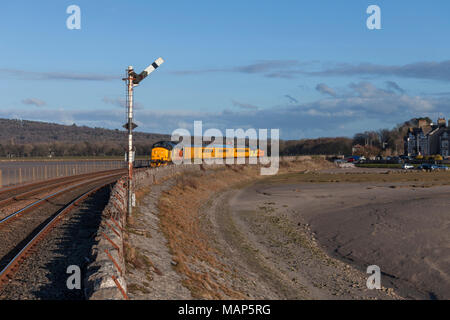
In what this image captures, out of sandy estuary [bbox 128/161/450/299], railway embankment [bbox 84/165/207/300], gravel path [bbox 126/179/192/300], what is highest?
railway embankment [bbox 84/165/207/300]

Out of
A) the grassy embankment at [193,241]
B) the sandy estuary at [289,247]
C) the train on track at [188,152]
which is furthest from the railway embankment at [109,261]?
the train on track at [188,152]

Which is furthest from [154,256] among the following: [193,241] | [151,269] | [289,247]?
[289,247]

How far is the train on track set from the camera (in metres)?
57.8

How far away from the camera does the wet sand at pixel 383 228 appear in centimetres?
1856

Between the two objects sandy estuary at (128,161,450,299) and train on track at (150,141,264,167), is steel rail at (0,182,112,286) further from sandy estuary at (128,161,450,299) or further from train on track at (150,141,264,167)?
train on track at (150,141,264,167)

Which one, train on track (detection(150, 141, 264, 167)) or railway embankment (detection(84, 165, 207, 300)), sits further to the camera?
train on track (detection(150, 141, 264, 167))

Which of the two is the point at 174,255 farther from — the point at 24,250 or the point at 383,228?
the point at 383,228

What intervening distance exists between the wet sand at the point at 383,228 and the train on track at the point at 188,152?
47.0ft

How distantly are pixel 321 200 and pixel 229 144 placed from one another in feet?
126

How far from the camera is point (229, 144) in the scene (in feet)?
257

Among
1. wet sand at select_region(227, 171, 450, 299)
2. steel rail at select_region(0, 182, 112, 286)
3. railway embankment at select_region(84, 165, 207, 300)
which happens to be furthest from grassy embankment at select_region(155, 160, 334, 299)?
steel rail at select_region(0, 182, 112, 286)

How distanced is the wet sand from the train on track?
47.0ft
